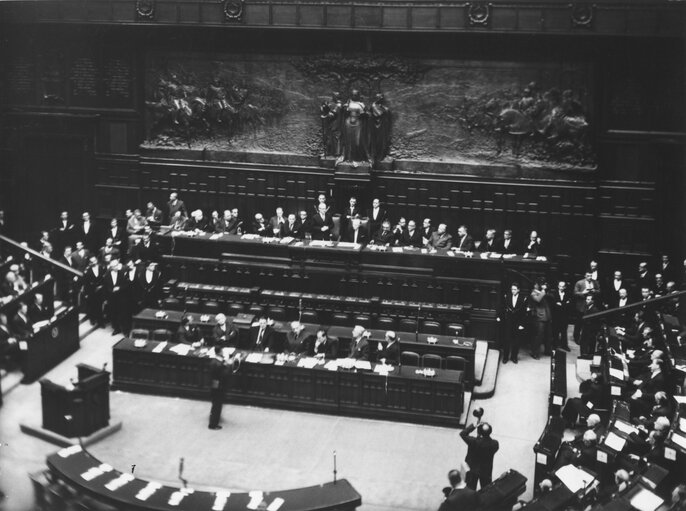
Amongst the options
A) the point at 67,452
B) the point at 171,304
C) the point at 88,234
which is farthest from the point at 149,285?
the point at 67,452

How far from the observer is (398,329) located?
1764 cm

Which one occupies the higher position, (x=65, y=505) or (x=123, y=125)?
(x=123, y=125)

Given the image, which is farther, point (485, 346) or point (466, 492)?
point (485, 346)

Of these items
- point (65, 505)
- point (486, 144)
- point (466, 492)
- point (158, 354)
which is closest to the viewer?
point (466, 492)

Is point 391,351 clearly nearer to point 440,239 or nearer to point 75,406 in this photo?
point 440,239

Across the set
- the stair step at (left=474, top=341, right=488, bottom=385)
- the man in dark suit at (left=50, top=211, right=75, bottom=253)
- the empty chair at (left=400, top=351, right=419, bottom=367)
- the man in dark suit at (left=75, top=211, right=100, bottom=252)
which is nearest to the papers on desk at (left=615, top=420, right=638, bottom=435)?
the stair step at (left=474, top=341, right=488, bottom=385)

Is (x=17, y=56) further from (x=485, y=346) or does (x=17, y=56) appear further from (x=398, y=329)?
(x=485, y=346)

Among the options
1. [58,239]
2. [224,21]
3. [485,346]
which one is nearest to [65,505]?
[485,346]

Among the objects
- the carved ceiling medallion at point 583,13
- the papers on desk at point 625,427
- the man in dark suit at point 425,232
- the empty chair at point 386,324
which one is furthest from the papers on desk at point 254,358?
the carved ceiling medallion at point 583,13

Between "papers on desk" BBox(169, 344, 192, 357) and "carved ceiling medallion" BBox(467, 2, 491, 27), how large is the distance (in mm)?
10036

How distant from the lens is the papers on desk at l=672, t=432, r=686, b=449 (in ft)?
37.0

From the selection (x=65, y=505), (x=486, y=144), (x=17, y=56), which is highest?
(x=17, y=56)

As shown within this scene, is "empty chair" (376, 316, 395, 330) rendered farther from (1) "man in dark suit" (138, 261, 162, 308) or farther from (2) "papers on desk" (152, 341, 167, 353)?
(1) "man in dark suit" (138, 261, 162, 308)

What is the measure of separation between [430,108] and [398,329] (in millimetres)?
6263
